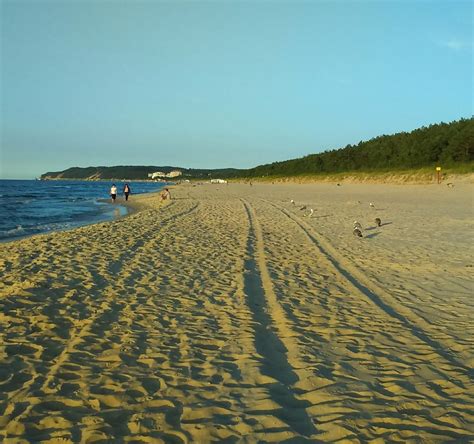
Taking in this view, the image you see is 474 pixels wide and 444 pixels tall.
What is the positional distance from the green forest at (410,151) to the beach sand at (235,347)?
158ft

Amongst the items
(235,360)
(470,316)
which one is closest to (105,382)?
(235,360)

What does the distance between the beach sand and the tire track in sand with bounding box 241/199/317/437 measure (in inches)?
0.8

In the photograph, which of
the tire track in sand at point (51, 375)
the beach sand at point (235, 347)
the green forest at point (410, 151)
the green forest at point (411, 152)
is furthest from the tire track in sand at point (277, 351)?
the green forest at point (410, 151)

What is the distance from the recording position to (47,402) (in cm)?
390

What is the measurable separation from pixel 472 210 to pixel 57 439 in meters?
23.4

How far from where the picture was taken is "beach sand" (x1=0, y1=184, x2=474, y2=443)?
12.0 feet

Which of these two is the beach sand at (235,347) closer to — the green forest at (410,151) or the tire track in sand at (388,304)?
the tire track in sand at (388,304)

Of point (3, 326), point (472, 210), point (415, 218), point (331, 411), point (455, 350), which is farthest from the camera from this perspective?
point (472, 210)

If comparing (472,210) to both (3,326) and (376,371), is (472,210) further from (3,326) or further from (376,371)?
(3,326)

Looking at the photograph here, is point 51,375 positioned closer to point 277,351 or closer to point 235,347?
point 235,347

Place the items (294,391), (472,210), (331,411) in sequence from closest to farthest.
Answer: (331,411) < (294,391) < (472,210)

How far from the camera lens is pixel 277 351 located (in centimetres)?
522

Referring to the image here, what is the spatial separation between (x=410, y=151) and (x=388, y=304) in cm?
6147

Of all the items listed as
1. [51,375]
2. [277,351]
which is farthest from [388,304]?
[51,375]
